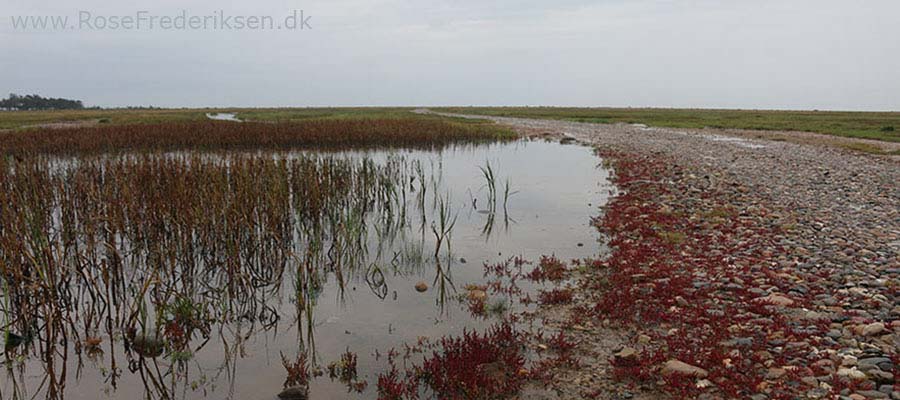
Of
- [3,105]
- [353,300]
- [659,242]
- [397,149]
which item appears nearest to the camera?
[353,300]

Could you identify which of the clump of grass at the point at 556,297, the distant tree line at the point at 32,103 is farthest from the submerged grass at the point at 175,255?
the distant tree line at the point at 32,103

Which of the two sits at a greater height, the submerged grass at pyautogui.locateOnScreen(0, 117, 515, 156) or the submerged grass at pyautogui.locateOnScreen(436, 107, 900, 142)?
the submerged grass at pyautogui.locateOnScreen(436, 107, 900, 142)

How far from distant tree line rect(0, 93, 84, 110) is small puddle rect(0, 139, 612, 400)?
176 meters

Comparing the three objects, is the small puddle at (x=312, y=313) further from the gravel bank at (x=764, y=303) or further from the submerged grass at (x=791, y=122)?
the submerged grass at (x=791, y=122)

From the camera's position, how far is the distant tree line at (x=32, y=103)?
480 feet

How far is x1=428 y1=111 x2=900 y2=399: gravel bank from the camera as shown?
556 centimetres

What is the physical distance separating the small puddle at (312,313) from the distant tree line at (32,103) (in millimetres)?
176306

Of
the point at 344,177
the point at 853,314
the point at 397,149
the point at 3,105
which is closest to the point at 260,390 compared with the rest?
the point at 853,314

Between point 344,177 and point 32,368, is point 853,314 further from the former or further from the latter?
point 344,177

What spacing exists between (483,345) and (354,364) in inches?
61.6

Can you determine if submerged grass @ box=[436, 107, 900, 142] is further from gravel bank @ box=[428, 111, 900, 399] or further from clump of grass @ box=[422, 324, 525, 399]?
clump of grass @ box=[422, 324, 525, 399]

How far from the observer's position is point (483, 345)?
6.63 metres

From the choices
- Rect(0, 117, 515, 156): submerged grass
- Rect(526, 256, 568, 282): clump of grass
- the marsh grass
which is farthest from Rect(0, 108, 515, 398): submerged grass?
Rect(0, 117, 515, 156): submerged grass

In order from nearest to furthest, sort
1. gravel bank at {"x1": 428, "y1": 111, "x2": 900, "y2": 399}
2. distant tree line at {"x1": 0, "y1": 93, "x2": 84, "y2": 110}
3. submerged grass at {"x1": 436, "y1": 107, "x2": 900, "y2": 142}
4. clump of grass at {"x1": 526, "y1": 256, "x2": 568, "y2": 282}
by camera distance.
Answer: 1. gravel bank at {"x1": 428, "y1": 111, "x2": 900, "y2": 399}
2. clump of grass at {"x1": 526, "y1": 256, "x2": 568, "y2": 282}
3. submerged grass at {"x1": 436, "y1": 107, "x2": 900, "y2": 142}
4. distant tree line at {"x1": 0, "y1": 93, "x2": 84, "y2": 110}
